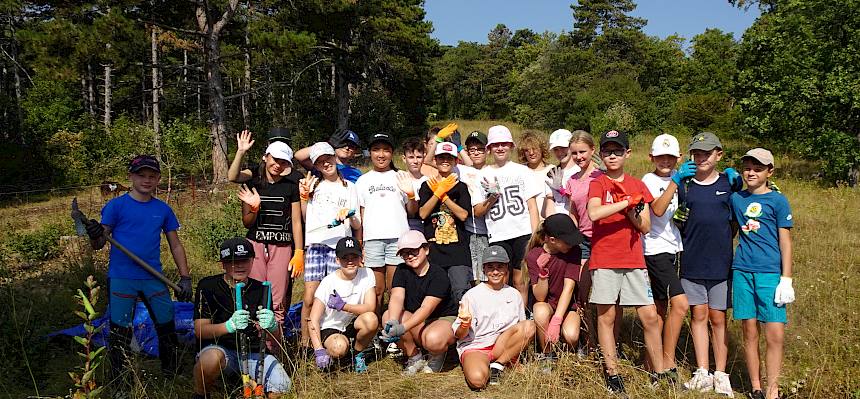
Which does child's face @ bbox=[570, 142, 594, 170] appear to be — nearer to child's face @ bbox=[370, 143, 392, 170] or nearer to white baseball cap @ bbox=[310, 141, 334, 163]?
child's face @ bbox=[370, 143, 392, 170]

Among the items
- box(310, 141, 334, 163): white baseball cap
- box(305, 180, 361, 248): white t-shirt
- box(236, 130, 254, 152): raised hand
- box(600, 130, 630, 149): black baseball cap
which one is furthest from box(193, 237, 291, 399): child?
box(600, 130, 630, 149): black baseball cap

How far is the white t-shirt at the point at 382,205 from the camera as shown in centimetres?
472

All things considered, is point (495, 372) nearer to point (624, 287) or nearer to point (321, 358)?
point (624, 287)

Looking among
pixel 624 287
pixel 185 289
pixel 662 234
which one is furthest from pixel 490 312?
pixel 185 289

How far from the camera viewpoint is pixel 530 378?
12.5 feet

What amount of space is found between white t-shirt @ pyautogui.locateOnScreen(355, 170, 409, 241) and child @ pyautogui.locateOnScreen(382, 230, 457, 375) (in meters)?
0.36

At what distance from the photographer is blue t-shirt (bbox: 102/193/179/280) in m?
3.89

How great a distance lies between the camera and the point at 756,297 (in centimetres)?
364

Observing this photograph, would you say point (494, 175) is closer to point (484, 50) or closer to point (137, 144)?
point (137, 144)

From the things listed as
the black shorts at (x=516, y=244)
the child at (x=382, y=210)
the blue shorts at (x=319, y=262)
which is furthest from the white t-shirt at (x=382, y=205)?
the black shorts at (x=516, y=244)

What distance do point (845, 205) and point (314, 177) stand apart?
10.6 meters

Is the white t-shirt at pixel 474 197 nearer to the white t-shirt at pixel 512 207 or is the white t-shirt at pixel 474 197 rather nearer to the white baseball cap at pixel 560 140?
the white t-shirt at pixel 512 207

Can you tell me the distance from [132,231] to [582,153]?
3420 millimetres

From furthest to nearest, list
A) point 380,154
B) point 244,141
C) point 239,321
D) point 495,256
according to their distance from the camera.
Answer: point 380,154, point 244,141, point 495,256, point 239,321
